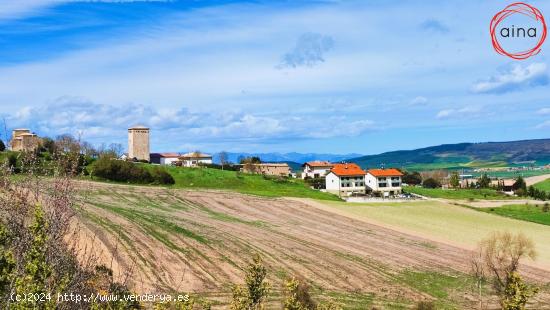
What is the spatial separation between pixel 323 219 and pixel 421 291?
36.8 metres

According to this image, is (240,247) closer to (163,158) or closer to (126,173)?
(126,173)

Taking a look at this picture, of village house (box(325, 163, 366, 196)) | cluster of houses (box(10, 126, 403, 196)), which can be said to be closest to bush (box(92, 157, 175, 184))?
cluster of houses (box(10, 126, 403, 196))


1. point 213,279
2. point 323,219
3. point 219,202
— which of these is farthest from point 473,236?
point 213,279

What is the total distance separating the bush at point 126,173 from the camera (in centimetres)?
10725

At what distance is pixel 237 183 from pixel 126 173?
80.8ft

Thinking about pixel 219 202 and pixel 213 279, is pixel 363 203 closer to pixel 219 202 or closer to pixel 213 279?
pixel 219 202

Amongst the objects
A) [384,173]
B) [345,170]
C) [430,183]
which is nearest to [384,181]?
[384,173]

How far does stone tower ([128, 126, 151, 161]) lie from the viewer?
163 metres

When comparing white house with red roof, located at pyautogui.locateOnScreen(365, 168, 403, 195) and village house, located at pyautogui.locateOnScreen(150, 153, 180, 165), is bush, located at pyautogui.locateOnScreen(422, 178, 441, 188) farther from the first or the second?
village house, located at pyautogui.locateOnScreen(150, 153, 180, 165)

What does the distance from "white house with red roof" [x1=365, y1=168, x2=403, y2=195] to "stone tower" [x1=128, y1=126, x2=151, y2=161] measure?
6506cm

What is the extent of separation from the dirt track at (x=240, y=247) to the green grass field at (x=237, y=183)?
→ 94.7ft

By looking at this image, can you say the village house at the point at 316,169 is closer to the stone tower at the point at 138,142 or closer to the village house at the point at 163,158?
the village house at the point at 163,158

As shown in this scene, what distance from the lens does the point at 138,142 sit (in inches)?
6481

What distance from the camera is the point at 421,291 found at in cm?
4841
